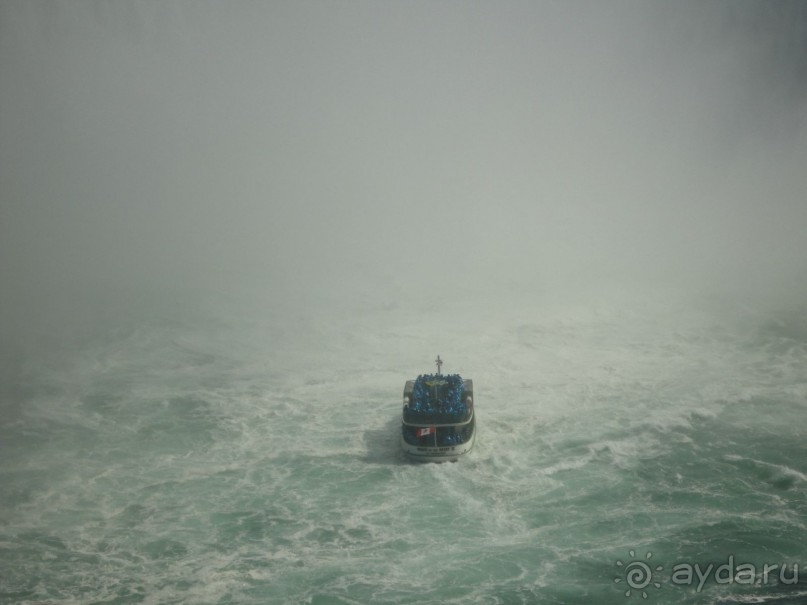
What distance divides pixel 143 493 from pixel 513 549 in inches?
677

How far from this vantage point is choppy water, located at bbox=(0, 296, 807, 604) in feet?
80.1

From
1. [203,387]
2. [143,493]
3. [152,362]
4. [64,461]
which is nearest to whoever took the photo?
[143,493]

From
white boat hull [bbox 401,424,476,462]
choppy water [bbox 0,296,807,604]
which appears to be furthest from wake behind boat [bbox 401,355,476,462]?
choppy water [bbox 0,296,807,604]

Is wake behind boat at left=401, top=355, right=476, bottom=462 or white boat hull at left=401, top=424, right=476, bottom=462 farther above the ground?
wake behind boat at left=401, top=355, right=476, bottom=462

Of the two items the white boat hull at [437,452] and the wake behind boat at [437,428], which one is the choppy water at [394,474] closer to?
the white boat hull at [437,452]

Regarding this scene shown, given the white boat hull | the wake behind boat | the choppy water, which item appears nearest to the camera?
the choppy water

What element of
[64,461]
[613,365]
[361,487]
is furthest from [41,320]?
[613,365]

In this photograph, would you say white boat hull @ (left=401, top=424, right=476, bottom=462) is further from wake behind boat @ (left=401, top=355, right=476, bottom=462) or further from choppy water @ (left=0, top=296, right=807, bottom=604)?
choppy water @ (left=0, top=296, right=807, bottom=604)

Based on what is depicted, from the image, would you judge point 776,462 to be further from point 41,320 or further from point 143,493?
point 41,320

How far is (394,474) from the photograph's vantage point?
3156 cm

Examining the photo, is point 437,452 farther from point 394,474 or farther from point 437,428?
point 394,474

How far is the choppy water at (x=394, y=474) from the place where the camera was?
24.4m

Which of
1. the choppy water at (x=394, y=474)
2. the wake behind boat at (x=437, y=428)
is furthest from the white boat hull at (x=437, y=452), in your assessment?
the choppy water at (x=394, y=474)

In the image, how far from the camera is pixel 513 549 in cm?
2581
